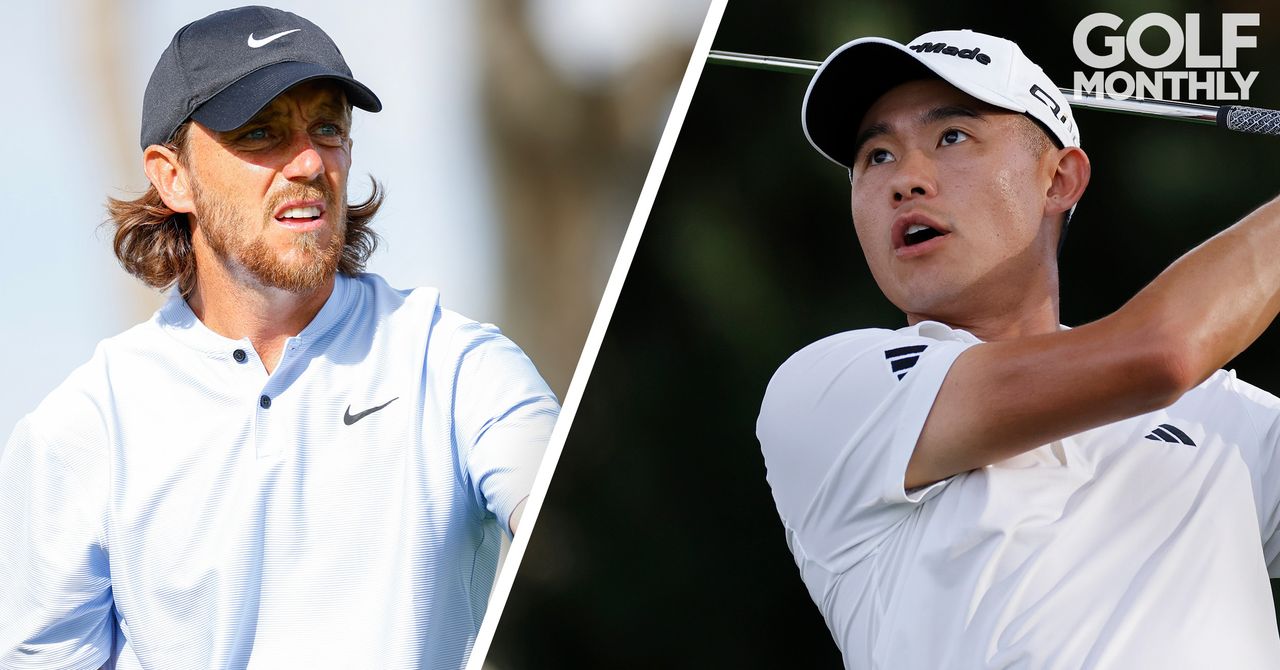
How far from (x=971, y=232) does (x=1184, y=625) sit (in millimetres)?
458

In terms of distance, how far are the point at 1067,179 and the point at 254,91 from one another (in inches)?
36.1

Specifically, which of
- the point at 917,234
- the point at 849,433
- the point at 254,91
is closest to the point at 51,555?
the point at 254,91

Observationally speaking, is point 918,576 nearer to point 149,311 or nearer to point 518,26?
point 149,311

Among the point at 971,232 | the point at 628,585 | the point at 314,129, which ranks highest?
the point at 314,129

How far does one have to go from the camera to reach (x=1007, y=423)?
1222 mm

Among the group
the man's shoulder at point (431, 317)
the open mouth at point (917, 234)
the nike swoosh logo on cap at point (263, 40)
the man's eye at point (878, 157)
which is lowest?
the man's shoulder at point (431, 317)

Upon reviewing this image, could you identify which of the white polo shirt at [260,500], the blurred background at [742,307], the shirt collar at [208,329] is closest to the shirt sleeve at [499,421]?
the white polo shirt at [260,500]

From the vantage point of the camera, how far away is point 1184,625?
1253 millimetres

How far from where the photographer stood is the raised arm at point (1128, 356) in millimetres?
1163

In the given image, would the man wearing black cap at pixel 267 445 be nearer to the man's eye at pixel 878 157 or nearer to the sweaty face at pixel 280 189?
the sweaty face at pixel 280 189

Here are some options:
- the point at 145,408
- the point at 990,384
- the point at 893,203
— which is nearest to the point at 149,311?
the point at 145,408

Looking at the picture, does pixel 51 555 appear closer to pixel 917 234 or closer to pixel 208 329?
pixel 208 329

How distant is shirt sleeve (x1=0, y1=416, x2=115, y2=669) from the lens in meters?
1.47

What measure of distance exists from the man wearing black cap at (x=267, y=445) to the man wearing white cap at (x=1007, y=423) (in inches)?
13.8
